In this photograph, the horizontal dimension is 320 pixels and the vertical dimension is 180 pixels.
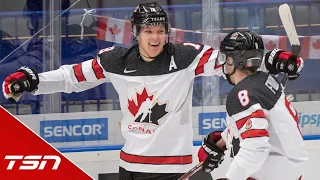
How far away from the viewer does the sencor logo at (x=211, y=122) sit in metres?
4.02

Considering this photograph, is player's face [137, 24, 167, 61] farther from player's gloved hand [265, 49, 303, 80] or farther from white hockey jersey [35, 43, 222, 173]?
player's gloved hand [265, 49, 303, 80]

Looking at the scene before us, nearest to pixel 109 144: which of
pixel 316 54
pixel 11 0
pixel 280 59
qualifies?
pixel 11 0

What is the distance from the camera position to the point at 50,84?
9.99ft

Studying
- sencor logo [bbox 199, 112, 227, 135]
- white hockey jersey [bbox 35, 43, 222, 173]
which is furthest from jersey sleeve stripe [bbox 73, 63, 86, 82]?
sencor logo [bbox 199, 112, 227, 135]

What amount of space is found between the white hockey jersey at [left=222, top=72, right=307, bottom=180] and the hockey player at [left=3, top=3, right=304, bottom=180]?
1.16ft

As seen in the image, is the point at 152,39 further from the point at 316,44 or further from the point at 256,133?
the point at 316,44

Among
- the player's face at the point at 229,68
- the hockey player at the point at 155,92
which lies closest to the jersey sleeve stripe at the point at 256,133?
the player's face at the point at 229,68

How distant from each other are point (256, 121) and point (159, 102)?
546mm

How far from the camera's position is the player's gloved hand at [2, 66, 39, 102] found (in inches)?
116

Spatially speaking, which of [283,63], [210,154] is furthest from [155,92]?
[283,63]

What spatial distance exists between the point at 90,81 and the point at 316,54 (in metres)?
1.46

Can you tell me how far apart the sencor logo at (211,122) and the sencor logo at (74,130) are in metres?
0.45

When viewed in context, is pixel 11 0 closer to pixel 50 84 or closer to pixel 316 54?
pixel 50 84

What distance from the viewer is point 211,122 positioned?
4.03 metres
